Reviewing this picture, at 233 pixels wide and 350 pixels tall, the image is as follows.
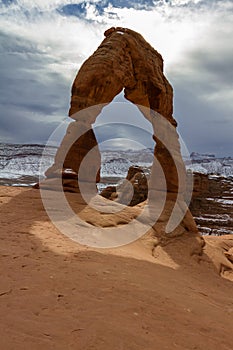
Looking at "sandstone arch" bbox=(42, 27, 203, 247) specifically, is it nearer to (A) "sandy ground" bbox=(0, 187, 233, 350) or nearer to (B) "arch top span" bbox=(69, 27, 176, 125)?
(B) "arch top span" bbox=(69, 27, 176, 125)

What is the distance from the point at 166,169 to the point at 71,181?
4481 millimetres

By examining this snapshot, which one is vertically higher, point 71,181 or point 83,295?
point 71,181

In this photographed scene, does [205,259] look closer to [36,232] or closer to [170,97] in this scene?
[36,232]

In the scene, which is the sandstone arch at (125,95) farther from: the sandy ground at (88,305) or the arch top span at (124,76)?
the sandy ground at (88,305)

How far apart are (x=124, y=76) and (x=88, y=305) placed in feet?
29.8

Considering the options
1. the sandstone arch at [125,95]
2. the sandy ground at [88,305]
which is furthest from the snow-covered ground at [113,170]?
the sandy ground at [88,305]

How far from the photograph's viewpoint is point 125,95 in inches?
476

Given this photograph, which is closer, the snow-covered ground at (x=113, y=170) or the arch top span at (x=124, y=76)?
the arch top span at (x=124, y=76)

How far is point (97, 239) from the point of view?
21.2ft

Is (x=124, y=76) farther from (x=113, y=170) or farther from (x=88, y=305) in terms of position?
(x=113, y=170)

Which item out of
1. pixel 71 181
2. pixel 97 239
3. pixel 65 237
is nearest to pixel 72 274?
pixel 65 237

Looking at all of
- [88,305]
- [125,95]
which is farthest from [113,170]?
[88,305]

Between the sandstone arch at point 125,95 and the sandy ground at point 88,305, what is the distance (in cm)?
461

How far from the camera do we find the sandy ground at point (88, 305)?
2311 mm
